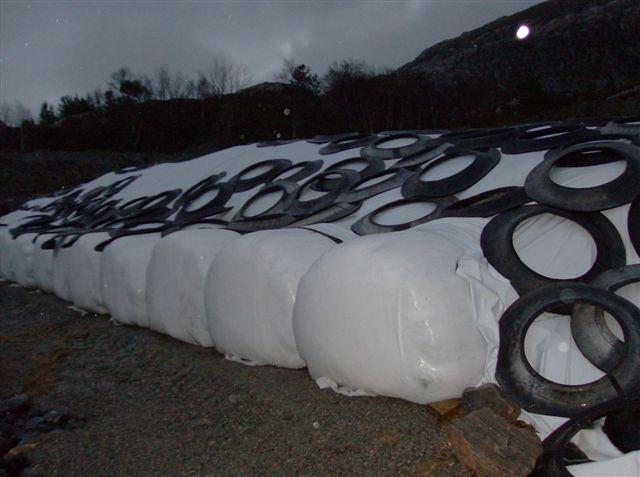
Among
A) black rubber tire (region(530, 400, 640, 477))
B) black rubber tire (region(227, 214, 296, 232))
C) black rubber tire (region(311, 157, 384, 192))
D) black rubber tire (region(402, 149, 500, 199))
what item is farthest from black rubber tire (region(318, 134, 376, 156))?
black rubber tire (region(530, 400, 640, 477))

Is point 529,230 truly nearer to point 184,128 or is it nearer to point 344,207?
point 344,207

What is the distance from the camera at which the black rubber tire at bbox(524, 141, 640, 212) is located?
2.98 metres

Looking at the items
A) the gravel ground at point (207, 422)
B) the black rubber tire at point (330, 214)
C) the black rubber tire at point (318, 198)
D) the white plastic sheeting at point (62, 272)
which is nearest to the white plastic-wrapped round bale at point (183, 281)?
the gravel ground at point (207, 422)

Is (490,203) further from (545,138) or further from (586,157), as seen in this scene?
(545,138)

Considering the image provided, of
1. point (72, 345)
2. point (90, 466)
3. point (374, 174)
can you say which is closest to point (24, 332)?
point (72, 345)

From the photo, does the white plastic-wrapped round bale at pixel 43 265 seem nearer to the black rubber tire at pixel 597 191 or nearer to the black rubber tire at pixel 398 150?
the black rubber tire at pixel 398 150

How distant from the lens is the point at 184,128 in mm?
24438

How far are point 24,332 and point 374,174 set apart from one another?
4.40 meters

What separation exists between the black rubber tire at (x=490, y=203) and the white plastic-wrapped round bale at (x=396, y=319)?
858mm

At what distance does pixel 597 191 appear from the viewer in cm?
306

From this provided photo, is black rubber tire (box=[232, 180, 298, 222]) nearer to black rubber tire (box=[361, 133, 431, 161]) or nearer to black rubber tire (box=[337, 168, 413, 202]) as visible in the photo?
black rubber tire (box=[337, 168, 413, 202])

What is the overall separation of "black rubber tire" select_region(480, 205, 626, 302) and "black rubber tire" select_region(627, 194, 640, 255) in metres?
0.07

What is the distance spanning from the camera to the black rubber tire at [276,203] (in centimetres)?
573

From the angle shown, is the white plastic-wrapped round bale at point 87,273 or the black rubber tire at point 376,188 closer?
the black rubber tire at point 376,188
